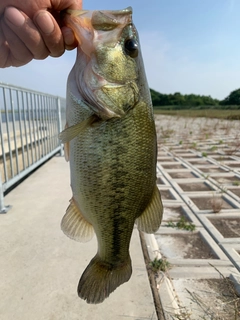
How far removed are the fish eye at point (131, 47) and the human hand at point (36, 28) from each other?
25 cm

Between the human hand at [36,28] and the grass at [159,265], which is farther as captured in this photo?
the grass at [159,265]

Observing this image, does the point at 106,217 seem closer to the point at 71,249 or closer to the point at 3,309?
the point at 3,309

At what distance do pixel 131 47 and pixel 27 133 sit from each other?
478cm

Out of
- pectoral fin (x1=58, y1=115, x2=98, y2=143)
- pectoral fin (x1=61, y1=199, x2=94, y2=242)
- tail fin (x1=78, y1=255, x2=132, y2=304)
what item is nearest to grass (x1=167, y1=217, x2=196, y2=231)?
tail fin (x1=78, y1=255, x2=132, y2=304)

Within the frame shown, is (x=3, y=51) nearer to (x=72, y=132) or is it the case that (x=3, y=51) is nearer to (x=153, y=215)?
(x=72, y=132)

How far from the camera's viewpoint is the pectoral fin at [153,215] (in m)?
1.54

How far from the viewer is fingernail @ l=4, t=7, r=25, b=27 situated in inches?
46.4

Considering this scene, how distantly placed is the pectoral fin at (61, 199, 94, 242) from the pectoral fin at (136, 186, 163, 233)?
296mm

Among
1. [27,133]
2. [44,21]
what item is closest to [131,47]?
[44,21]

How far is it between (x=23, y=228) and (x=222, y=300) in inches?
87.8

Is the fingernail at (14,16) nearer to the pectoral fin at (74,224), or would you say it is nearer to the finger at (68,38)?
the finger at (68,38)

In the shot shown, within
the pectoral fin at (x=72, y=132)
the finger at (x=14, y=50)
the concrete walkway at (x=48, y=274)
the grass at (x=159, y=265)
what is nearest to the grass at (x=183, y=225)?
the concrete walkway at (x=48, y=274)

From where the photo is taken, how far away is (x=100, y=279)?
1.51 meters

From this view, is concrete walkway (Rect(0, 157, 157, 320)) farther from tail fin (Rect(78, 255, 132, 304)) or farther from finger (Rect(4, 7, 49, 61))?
finger (Rect(4, 7, 49, 61))
